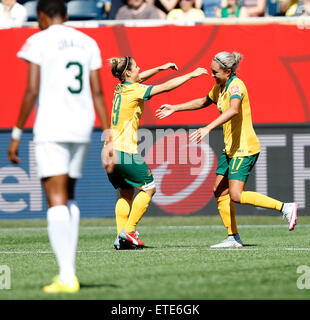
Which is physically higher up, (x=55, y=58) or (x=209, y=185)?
(x=55, y=58)

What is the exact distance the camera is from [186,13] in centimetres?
1606

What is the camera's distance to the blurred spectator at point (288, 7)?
15984mm

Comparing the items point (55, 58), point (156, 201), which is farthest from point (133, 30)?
point (55, 58)

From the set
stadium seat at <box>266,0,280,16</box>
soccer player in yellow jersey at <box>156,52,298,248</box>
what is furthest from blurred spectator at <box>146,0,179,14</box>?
soccer player in yellow jersey at <box>156,52,298,248</box>

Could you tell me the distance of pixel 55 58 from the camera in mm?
6180


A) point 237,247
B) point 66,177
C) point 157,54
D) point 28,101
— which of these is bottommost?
point 237,247

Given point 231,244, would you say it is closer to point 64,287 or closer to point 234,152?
point 234,152

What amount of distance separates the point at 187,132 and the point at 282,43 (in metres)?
2.35

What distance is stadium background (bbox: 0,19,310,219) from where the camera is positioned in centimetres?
1446

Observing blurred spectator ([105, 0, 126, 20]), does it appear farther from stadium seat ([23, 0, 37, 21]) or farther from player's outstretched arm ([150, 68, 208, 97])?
player's outstretched arm ([150, 68, 208, 97])

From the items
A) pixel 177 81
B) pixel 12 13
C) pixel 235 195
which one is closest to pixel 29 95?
pixel 177 81

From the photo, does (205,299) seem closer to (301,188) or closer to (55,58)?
(55,58)
